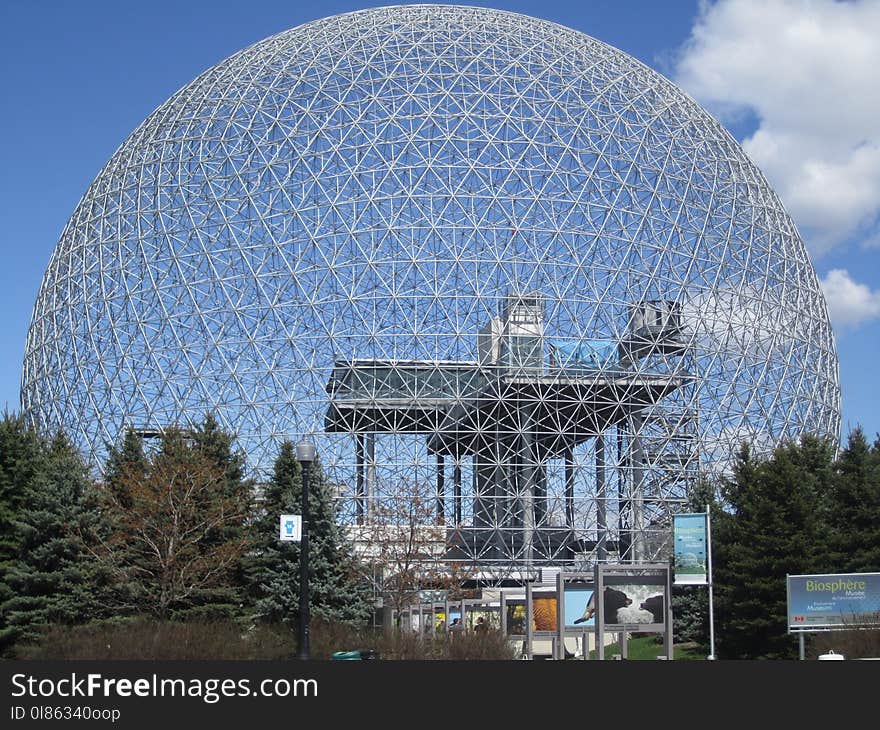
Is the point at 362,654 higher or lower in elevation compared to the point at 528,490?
lower

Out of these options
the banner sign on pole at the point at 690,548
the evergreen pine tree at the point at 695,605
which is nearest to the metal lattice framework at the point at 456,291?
the evergreen pine tree at the point at 695,605

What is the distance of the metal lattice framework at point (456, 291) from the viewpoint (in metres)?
35.5

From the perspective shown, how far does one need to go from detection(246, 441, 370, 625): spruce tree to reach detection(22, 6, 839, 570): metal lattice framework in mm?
4795

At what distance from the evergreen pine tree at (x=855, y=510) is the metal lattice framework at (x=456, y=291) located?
721 centimetres

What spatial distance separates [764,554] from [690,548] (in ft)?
13.1

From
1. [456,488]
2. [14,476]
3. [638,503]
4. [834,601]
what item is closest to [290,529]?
[834,601]

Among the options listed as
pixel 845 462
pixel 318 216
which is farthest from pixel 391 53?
pixel 845 462

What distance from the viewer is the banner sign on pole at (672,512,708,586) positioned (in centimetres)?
2419

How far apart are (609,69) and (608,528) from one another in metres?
17.1

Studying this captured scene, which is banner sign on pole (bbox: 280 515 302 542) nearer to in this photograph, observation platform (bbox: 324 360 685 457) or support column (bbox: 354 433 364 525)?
observation platform (bbox: 324 360 685 457)

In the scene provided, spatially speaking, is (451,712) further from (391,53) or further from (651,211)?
(391,53)

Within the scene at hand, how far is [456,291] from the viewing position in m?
35.3

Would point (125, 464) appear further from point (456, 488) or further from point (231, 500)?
point (456, 488)

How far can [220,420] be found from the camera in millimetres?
36438
